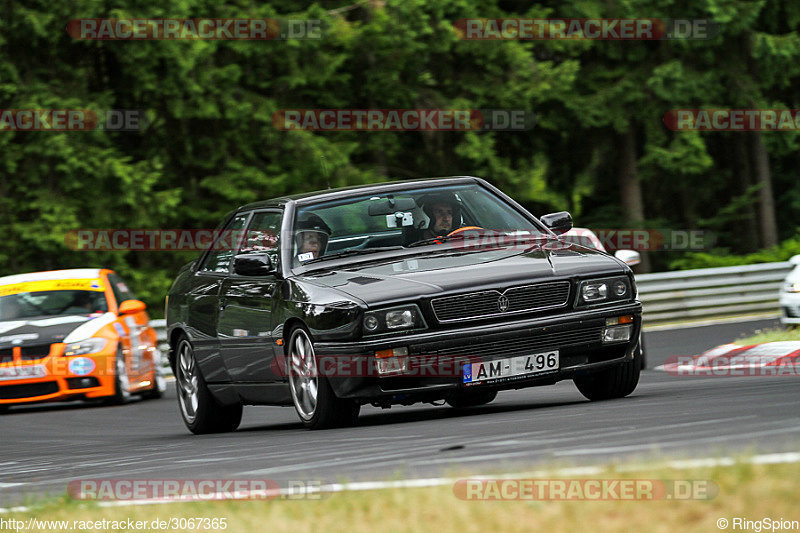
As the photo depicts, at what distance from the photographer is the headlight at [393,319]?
888cm

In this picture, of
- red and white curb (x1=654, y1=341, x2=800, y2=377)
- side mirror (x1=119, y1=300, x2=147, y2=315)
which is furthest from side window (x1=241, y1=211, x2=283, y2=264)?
side mirror (x1=119, y1=300, x2=147, y2=315)

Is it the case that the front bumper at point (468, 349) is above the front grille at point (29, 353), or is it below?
above

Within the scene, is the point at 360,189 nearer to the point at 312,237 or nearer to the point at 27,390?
the point at 312,237

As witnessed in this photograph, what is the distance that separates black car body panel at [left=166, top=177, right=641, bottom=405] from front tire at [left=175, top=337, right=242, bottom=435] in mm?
1097

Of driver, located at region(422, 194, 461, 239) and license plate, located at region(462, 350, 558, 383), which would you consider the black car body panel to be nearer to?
license plate, located at region(462, 350, 558, 383)

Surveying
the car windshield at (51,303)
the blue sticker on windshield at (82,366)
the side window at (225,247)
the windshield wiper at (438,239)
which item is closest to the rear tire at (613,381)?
the windshield wiper at (438,239)

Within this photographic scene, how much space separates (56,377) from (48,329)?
0.60 metres

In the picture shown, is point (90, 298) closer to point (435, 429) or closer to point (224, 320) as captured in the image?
point (224, 320)

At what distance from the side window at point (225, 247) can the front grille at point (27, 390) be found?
523 cm

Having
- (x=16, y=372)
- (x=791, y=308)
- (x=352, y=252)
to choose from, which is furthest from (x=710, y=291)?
(x=352, y=252)

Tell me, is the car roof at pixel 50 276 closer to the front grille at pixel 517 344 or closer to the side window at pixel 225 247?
the side window at pixel 225 247

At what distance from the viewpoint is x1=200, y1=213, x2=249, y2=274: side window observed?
11.3m

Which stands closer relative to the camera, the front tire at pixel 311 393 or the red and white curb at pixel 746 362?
the front tire at pixel 311 393

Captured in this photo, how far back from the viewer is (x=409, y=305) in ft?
29.3
